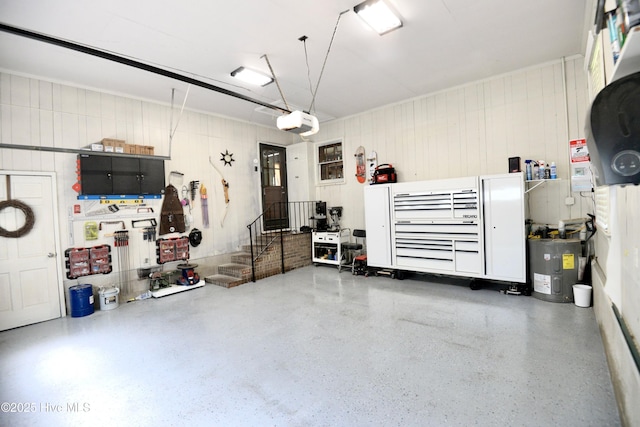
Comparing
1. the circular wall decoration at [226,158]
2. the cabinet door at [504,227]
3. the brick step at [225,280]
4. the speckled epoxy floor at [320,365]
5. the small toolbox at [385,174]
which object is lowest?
the speckled epoxy floor at [320,365]

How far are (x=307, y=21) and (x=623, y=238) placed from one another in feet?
11.6

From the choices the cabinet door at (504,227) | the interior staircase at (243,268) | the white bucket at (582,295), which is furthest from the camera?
the interior staircase at (243,268)

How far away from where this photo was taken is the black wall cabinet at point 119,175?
4.63m

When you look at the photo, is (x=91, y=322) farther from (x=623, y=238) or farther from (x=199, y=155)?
(x=623, y=238)

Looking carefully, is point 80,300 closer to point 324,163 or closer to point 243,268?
point 243,268

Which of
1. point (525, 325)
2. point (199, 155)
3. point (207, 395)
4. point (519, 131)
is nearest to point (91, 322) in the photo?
point (207, 395)

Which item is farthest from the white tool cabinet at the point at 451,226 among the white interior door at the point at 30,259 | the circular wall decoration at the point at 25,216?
the circular wall decoration at the point at 25,216

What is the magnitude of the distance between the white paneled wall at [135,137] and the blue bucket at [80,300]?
0.72m

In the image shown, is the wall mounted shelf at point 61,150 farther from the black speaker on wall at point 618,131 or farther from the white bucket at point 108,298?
the black speaker on wall at point 618,131

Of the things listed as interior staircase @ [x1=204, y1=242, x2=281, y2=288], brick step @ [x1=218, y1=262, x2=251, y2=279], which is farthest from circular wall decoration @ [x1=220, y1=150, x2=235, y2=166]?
brick step @ [x1=218, y1=262, x2=251, y2=279]

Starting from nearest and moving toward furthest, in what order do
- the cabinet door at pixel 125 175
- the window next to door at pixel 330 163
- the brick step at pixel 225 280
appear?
the cabinet door at pixel 125 175 → the brick step at pixel 225 280 → the window next to door at pixel 330 163

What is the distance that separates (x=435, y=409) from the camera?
2.07 meters

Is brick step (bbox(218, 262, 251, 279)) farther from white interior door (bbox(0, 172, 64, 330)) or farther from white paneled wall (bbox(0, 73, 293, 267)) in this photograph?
white interior door (bbox(0, 172, 64, 330))

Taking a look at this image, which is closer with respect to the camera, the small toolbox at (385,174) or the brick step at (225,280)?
the brick step at (225,280)
